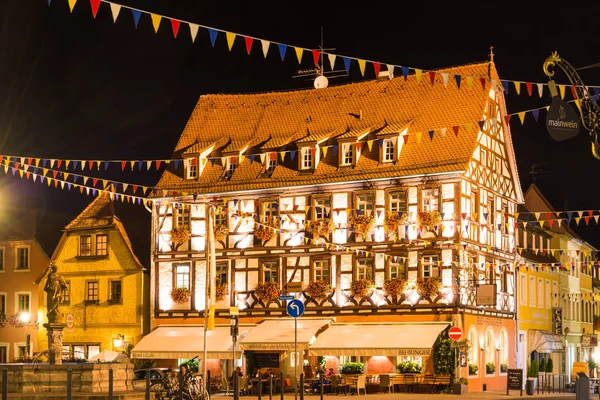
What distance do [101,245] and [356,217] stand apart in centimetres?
1356

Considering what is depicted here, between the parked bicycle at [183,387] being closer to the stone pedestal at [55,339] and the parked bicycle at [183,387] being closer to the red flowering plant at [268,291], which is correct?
the stone pedestal at [55,339]

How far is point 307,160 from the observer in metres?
51.2

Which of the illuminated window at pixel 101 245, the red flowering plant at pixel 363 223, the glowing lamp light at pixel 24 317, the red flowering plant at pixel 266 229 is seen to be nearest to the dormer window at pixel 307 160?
the red flowering plant at pixel 266 229

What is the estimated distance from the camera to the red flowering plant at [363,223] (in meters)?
48.2

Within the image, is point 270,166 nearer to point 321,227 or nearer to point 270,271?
point 321,227

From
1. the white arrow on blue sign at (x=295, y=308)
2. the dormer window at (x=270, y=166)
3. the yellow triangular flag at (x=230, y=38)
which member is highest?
the dormer window at (x=270, y=166)

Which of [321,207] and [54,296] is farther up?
[321,207]

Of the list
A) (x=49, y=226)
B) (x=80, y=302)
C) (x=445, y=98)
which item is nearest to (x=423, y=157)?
(x=445, y=98)

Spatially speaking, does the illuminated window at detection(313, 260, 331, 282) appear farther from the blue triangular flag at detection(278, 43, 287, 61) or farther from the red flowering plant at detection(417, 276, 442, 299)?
the blue triangular flag at detection(278, 43, 287, 61)

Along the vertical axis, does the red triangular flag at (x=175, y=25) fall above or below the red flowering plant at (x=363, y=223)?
above

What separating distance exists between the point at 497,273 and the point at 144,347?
607 inches

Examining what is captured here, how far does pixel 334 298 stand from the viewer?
49.4 m

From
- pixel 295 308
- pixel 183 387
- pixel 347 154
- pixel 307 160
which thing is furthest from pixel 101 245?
pixel 183 387

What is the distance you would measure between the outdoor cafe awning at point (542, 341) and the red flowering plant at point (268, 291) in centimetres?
1321
